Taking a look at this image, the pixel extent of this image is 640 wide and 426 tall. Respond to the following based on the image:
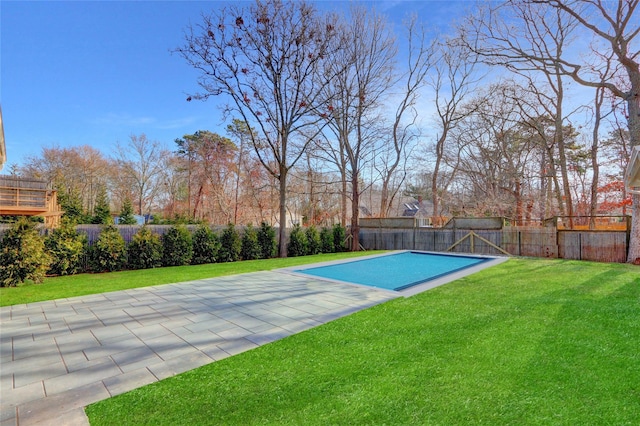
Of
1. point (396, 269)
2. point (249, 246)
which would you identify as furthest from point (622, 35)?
point (249, 246)

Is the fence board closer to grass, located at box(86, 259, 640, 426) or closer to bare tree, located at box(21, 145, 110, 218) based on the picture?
grass, located at box(86, 259, 640, 426)

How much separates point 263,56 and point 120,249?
8.05 metres

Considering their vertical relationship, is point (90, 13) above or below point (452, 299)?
above

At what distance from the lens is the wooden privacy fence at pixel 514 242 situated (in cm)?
966

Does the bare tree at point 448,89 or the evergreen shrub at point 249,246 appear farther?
the bare tree at point 448,89

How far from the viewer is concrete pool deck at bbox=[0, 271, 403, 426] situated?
229cm

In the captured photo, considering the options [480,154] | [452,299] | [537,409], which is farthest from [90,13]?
[480,154]

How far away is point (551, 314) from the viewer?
3932 millimetres

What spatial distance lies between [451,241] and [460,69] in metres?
10.1

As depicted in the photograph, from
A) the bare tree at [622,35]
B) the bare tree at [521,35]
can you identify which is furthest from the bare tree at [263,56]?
the bare tree at [622,35]

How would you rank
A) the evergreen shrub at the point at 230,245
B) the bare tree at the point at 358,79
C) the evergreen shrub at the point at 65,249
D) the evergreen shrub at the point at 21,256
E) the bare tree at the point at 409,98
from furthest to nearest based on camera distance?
the bare tree at the point at 409,98 < the bare tree at the point at 358,79 < the evergreen shrub at the point at 230,245 < the evergreen shrub at the point at 65,249 < the evergreen shrub at the point at 21,256

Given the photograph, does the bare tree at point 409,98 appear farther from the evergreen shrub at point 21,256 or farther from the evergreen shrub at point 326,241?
the evergreen shrub at point 21,256

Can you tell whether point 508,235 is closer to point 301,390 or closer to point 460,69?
point 460,69

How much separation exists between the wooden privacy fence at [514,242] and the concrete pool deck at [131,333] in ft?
26.5
